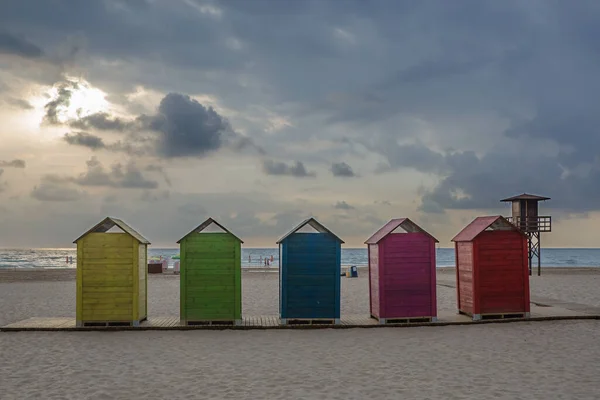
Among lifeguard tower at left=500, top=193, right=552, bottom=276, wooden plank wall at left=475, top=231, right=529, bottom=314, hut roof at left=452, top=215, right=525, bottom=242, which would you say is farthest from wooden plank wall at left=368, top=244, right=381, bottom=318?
lifeguard tower at left=500, top=193, right=552, bottom=276

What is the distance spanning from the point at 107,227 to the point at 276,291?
13.3 m

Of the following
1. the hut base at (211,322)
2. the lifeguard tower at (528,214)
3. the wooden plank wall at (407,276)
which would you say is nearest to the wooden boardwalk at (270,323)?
the hut base at (211,322)

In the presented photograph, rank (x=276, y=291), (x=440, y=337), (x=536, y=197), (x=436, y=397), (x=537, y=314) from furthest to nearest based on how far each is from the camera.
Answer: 1. (x=536, y=197)
2. (x=276, y=291)
3. (x=537, y=314)
4. (x=440, y=337)
5. (x=436, y=397)

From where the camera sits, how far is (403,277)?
17281mm

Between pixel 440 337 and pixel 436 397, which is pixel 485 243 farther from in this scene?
pixel 436 397

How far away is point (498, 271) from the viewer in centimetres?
1783

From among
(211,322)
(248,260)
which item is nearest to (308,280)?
(211,322)

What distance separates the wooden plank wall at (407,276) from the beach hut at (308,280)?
1478 millimetres

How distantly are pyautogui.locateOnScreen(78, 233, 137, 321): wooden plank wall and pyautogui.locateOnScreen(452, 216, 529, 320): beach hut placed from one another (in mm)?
9765

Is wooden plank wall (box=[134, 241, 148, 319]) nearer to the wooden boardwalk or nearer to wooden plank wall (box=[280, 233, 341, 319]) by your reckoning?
the wooden boardwalk

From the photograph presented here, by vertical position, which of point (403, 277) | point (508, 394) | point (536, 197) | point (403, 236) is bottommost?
point (508, 394)

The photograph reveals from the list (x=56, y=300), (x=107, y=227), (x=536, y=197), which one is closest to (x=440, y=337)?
(x=107, y=227)

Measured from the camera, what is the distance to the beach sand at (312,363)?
9883mm

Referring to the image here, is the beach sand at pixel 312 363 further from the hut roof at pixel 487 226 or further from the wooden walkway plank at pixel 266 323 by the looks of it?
the hut roof at pixel 487 226
